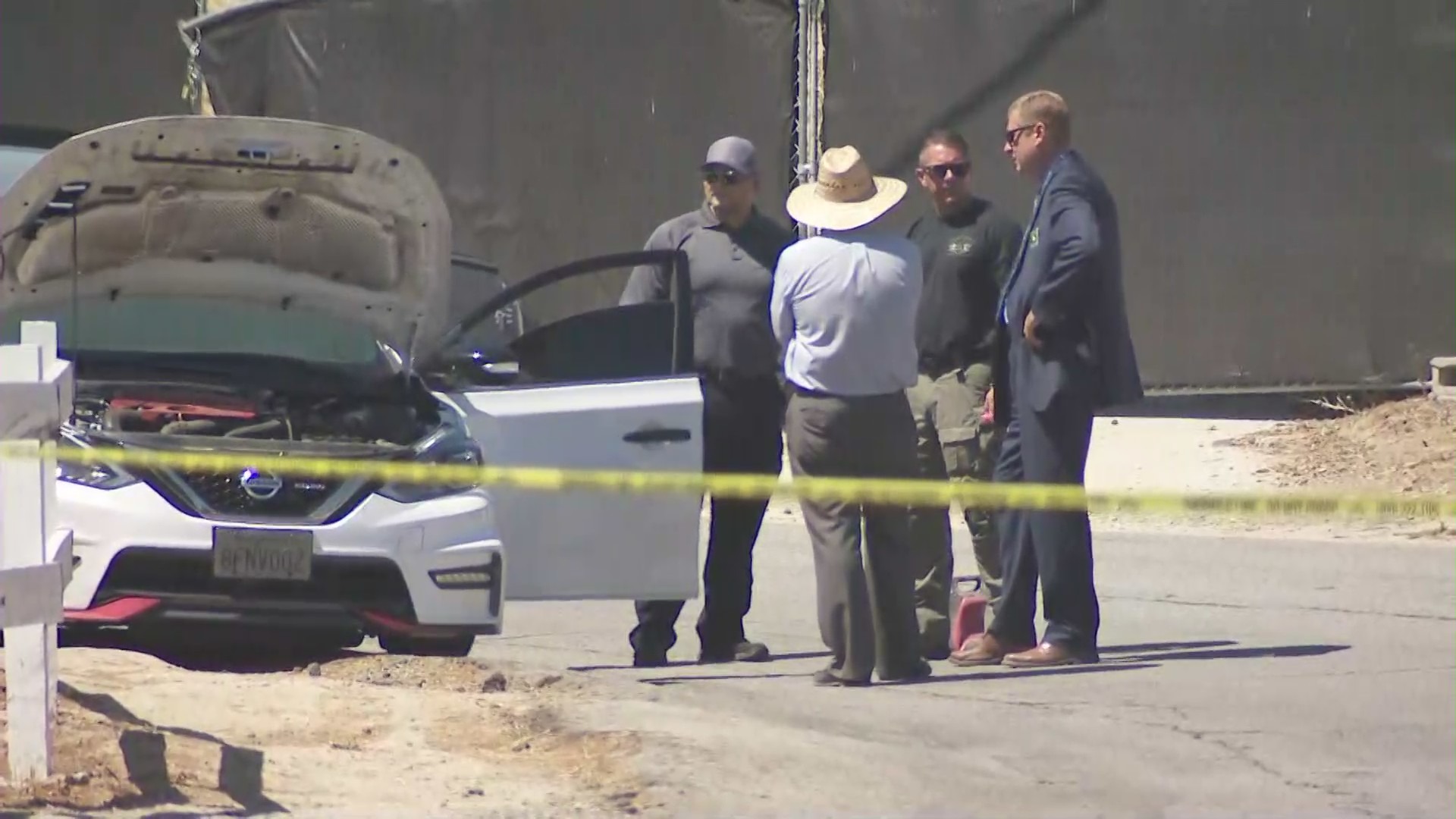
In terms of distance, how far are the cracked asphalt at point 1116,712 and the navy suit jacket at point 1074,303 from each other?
1.03 meters

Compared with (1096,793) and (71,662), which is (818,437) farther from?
(71,662)

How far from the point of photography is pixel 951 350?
28.3 ft

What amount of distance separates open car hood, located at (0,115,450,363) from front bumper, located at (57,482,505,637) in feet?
3.68

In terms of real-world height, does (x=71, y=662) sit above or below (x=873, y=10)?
below

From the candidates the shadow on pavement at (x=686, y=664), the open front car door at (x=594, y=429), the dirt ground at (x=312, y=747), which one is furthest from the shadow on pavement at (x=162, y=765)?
the shadow on pavement at (x=686, y=664)

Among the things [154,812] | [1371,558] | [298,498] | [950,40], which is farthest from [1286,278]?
[154,812]

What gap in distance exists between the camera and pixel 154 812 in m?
5.57

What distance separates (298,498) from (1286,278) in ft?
27.4

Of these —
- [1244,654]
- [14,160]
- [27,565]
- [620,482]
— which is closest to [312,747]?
[27,565]

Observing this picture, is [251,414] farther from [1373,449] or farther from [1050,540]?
[1373,449]

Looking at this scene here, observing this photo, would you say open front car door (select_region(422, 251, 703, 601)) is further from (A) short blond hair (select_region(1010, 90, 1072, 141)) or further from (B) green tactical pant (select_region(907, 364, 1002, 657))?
(A) short blond hair (select_region(1010, 90, 1072, 141))

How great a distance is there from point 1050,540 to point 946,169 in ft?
4.91

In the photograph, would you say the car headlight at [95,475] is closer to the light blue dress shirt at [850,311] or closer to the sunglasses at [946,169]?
the light blue dress shirt at [850,311]

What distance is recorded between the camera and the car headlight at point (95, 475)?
24.3 feet
